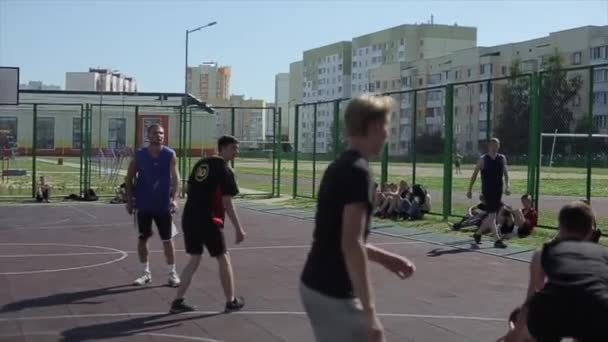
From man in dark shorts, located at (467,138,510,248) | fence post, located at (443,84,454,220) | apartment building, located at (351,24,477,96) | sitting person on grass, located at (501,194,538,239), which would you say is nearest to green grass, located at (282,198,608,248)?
sitting person on grass, located at (501,194,538,239)

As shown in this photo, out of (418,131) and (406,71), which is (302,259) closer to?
(418,131)

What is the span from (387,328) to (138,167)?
12.6 ft

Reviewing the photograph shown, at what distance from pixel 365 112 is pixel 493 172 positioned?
11684 mm

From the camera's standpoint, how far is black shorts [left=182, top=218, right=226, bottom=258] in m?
9.07

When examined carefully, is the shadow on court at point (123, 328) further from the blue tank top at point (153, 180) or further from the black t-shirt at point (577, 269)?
the black t-shirt at point (577, 269)

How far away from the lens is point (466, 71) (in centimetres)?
9694

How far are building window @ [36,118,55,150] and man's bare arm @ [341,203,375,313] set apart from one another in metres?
31.4

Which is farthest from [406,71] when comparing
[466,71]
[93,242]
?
[93,242]

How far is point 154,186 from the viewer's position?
10492 millimetres

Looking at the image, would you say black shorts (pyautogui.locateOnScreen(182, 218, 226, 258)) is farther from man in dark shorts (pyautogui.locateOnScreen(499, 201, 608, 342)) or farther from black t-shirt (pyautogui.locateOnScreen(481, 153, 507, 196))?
black t-shirt (pyautogui.locateOnScreen(481, 153, 507, 196))

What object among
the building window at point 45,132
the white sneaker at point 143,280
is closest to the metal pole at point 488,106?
the white sneaker at point 143,280

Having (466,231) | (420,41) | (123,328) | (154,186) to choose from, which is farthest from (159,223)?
(420,41)

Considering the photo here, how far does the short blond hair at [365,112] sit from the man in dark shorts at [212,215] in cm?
495

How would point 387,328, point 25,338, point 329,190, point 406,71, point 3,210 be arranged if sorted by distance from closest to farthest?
point 329,190
point 25,338
point 387,328
point 3,210
point 406,71
